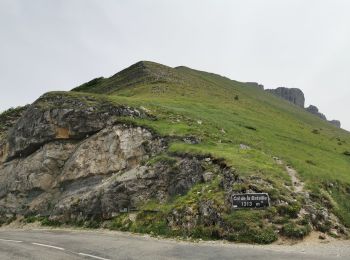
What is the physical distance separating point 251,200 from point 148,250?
25.8 feet

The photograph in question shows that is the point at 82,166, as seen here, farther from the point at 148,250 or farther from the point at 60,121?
the point at 148,250

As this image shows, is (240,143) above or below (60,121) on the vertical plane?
below

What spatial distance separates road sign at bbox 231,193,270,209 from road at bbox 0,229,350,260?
11.1 feet

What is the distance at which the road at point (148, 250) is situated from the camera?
20406 millimetres

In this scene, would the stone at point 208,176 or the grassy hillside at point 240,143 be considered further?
the stone at point 208,176

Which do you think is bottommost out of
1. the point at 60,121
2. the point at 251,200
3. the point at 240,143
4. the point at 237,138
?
the point at 251,200

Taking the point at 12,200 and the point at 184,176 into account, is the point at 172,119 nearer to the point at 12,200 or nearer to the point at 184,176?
the point at 184,176

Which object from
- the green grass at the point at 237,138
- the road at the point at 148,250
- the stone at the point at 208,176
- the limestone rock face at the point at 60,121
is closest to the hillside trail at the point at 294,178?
the green grass at the point at 237,138

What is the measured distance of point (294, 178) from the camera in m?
33.7

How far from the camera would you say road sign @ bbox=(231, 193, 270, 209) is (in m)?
27.2

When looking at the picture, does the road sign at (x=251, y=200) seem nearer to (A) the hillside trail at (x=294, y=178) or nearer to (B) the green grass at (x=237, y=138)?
(B) the green grass at (x=237, y=138)

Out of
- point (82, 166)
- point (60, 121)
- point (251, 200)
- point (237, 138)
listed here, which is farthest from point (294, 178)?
point (60, 121)

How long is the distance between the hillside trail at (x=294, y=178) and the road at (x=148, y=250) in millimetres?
6816

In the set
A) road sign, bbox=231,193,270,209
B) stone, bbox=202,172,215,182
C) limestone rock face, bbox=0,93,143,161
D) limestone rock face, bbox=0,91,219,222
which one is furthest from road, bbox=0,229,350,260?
limestone rock face, bbox=0,93,143,161
